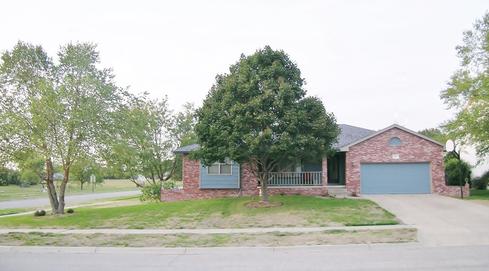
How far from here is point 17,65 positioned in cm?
2248

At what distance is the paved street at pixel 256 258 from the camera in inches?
360

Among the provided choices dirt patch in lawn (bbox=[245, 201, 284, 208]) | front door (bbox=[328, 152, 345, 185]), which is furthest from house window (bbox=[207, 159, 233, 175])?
front door (bbox=[328, 152, 345, 185])

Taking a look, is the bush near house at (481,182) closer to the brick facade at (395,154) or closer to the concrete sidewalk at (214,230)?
the brick facade at (395,154)

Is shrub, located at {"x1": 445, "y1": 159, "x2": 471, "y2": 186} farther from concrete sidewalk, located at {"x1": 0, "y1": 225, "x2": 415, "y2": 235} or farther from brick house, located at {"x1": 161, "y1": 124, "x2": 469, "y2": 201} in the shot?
concrete sidewalk, located at {"x1": 0, "y1": 225, "x2": 415, "y2": 235}

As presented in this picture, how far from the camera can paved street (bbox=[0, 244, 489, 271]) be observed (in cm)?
914

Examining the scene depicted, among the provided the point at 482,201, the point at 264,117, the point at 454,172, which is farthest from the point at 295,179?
the point at 454,172

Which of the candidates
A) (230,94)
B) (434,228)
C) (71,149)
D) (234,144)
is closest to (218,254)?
(434,228)

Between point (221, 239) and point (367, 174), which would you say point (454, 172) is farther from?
point (221, 239)

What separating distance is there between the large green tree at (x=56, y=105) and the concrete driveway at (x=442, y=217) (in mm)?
14607

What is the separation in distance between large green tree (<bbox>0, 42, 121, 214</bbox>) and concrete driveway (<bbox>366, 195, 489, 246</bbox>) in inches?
575

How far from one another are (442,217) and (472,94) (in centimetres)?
1302

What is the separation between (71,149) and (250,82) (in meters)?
9.23

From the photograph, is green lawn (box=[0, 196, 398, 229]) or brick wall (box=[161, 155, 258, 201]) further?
brick wall (box=[161, 155, 258, 201])

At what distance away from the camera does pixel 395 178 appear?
82.8 ft
